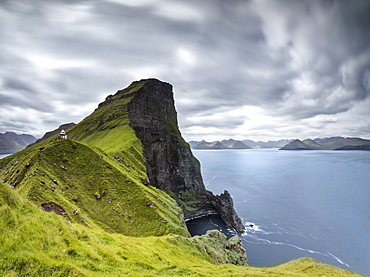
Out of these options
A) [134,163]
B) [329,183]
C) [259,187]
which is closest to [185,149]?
[134,163]

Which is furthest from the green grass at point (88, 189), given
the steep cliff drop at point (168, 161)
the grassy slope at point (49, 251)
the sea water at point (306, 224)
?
the steep cliff drop at point (168, 161)

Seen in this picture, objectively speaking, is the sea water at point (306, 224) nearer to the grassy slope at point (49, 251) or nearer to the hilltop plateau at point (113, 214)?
the hilltop plateau at point (113, 214)

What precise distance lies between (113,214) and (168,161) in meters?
103

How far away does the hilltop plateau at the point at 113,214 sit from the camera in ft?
46.4

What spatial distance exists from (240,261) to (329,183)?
210573mm

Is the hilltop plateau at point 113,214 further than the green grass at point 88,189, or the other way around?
the green grass at point 88,189

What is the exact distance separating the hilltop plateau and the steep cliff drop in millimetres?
864

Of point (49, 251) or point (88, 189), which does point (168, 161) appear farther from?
point (49, 251)

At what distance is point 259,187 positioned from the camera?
195m

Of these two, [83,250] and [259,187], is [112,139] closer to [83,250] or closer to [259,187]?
[83,250]

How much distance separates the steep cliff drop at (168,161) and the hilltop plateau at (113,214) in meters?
0.86

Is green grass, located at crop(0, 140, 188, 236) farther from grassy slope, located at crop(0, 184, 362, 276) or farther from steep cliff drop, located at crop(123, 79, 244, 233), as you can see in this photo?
steep cliff drop, located at crop(123, 79, 244, 233)

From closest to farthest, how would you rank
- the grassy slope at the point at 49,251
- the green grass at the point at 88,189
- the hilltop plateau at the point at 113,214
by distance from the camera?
the grassy slope at the point at 49,251 → the hilltop plateau at the point at 113,214 → the green grass at the point at 88,189

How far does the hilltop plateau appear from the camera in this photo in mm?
14156
